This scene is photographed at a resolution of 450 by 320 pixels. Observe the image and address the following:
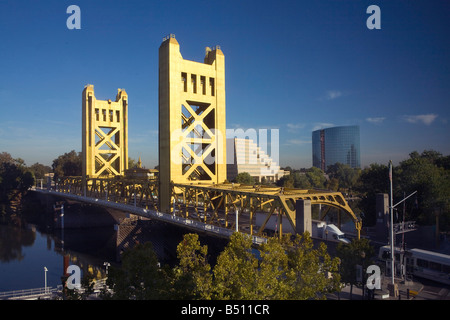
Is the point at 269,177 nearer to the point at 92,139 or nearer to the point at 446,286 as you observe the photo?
the point at 92,139

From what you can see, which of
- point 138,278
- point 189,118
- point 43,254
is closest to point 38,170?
point 43,254

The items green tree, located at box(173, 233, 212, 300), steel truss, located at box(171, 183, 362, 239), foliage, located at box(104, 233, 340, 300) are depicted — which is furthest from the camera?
steel truss, located at box(171, 183, 362, 239)

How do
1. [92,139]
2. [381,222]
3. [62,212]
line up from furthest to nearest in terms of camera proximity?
[92,139] → [62,212] → [381,222]

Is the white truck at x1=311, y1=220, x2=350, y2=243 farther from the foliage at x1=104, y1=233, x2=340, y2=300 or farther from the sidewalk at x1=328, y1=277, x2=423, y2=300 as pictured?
the foliage at x1=104, y1=233, x2=340, y2=300

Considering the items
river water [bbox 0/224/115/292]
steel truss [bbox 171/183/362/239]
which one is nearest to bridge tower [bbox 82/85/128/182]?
river water [bbox 0/224/115/292]
